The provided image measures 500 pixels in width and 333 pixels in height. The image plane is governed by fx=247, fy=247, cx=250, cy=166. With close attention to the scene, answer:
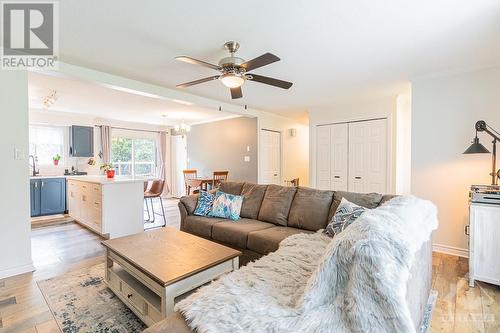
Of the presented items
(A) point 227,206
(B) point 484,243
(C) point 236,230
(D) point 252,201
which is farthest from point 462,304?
(A) point 227,206

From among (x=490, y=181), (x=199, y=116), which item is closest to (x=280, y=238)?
(x=490, y=181)

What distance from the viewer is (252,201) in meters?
3.21

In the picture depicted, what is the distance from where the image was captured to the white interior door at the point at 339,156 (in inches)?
193

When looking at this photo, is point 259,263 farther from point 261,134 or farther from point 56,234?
point 261,134

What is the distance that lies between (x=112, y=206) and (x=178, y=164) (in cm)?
452

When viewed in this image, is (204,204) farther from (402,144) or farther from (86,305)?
(402,144)

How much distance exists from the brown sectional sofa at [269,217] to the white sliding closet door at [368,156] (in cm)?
222

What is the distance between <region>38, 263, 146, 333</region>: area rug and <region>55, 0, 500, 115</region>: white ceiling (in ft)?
7.69

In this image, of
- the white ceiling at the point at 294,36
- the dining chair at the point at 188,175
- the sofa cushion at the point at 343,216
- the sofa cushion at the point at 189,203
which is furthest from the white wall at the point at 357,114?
the dining chair at the point at 188,175

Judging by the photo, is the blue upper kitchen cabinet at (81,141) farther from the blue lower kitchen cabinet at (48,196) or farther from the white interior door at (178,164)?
the white interior door at (178,164)

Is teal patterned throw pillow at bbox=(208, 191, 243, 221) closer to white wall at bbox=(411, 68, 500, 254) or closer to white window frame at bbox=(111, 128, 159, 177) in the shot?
white wall at bbox=(411, 68, 500, 254)

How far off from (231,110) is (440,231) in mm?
4002

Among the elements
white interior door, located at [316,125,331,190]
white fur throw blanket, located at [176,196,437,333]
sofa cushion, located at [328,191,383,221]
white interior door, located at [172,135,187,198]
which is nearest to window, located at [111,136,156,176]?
white interior door, located at [172,135,187,198]

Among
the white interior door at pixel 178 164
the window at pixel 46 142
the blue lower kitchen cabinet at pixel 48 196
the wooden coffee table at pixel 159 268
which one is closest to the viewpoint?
the wooden coffee table at pixel 159 268
